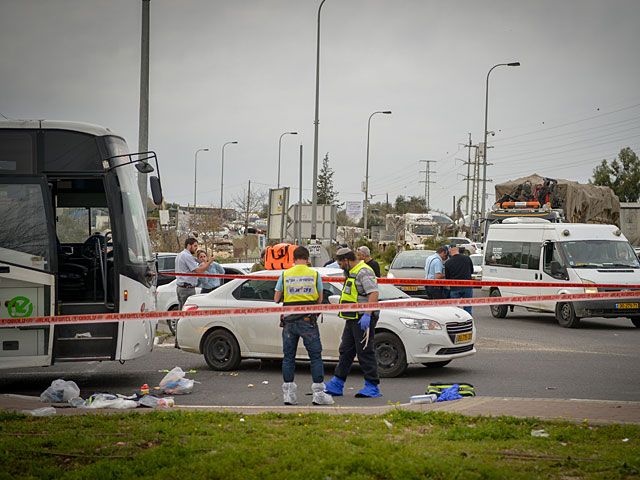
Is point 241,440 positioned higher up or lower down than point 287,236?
lower down

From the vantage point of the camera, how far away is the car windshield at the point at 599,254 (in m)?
18.5

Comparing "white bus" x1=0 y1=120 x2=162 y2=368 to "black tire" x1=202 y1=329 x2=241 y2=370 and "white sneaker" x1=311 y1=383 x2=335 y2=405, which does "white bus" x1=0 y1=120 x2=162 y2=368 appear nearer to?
"black tire" x1=202 y1=329 x2=241 y2=370

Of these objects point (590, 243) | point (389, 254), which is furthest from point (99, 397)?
point (389, 254)

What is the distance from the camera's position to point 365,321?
9469 millimetres

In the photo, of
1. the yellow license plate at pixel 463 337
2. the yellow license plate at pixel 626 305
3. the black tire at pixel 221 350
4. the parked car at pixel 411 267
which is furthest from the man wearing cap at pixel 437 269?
the black tire at pixel 221 350

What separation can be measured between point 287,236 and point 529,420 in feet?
63.4

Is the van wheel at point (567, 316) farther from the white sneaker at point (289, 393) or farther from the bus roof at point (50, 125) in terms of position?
the bus roof at point (50, 125)

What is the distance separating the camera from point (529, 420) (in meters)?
7.15

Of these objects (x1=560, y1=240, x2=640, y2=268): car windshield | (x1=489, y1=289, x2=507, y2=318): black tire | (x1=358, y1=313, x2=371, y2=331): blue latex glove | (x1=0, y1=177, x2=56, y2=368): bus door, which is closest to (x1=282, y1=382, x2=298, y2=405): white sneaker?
(x1=358, y1=313, x2=371, y2=331): blue latex glove

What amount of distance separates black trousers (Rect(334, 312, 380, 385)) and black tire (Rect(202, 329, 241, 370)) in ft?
8.84

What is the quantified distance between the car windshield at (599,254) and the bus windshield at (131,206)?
11.4 metres

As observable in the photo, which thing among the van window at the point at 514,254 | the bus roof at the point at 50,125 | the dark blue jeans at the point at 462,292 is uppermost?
the bus roof at the point at 50,125

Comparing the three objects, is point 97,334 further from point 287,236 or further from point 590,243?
point 287,236

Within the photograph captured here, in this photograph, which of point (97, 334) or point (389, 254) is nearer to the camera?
point (97, 334)
